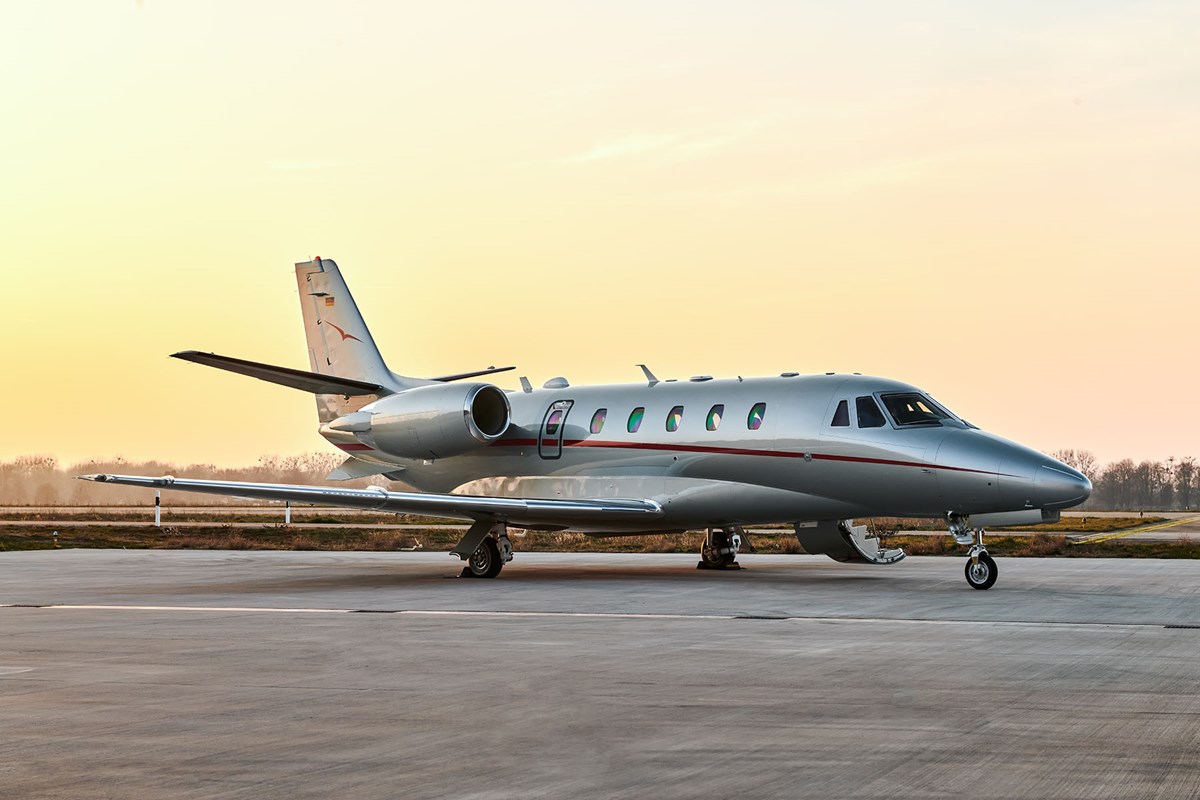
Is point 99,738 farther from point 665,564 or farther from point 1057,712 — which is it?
point 665,564

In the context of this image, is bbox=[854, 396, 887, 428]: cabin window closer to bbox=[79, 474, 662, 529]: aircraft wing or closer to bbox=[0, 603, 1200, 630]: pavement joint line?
bbox=[79, 474, 662, 529]: aircraft wing

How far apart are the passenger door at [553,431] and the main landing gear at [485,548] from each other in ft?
8.61

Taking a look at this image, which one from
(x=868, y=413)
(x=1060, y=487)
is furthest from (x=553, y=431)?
(x=1060, y=487)

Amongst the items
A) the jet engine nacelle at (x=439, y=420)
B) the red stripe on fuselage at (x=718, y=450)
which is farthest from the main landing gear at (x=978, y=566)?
the jet engine nacelle at (x=439, y=420)

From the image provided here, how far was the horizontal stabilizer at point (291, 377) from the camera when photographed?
2162 cm

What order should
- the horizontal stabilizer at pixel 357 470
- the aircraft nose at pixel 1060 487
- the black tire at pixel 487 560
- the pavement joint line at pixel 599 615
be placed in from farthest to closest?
the horizontal stabilizer at pixel 357 470 < the black tire at pixel 487 560 < the aircraft nose at pixel 1060 487 < the pavement joint line at pixel 599 615

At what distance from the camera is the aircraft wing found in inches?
774

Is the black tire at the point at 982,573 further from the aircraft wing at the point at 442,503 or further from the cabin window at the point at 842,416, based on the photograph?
the aircraft wing at the point at 442,503

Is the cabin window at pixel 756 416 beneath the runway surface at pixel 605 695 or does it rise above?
above

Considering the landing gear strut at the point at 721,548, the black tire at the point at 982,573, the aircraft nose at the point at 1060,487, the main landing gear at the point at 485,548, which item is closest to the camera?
the aircraft nose at the point at 1060,487

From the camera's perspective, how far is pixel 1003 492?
61.4ft

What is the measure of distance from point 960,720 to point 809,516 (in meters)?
13.4

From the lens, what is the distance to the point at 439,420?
2408 cm

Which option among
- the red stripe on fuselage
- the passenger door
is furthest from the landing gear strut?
the passenger door
